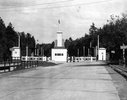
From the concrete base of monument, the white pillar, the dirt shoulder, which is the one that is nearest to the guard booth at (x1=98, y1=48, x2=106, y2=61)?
the white pillar

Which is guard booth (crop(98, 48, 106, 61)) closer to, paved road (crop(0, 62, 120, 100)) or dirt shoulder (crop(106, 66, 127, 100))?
dirt shoulder (crop(106, 66, 127, 100))

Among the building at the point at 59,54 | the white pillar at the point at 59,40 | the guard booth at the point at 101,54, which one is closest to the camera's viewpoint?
the building at the point at 59,54

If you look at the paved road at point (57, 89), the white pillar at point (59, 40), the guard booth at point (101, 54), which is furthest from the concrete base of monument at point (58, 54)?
the paved road at point (57, 89)

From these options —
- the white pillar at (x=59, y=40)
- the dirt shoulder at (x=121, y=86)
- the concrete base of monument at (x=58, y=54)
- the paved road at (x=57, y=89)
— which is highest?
the white pillar at (x=59, y=40)

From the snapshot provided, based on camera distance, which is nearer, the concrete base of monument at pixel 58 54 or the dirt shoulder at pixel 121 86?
the dirt shoulder at pixel 121 86

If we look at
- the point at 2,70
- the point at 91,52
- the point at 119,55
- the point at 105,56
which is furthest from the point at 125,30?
the point at 91,52

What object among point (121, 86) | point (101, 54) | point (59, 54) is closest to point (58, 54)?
point (59, 54)

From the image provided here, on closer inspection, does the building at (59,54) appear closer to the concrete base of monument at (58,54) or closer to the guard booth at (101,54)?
the concrete base of monument at (58,54)

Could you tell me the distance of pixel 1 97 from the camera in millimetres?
13211

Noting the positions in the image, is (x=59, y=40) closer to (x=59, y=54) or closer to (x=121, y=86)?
(x=59, y=54)

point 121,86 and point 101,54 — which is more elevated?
point 101,54

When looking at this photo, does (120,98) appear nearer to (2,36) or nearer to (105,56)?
(105,56)

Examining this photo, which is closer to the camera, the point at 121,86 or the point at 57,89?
the point at 57,89

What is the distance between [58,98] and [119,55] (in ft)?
228
